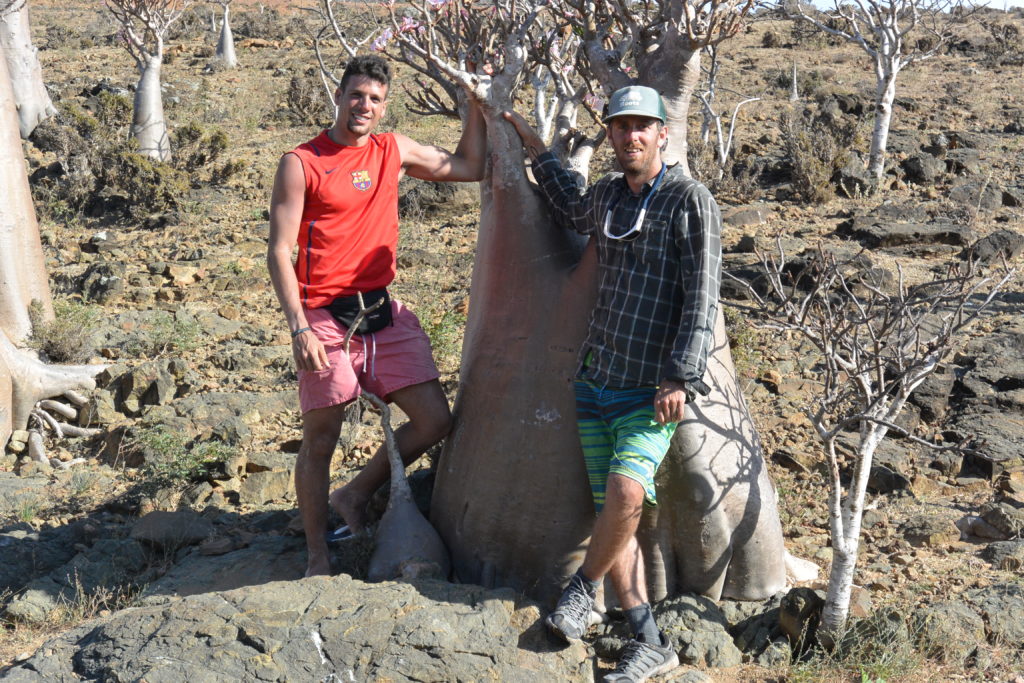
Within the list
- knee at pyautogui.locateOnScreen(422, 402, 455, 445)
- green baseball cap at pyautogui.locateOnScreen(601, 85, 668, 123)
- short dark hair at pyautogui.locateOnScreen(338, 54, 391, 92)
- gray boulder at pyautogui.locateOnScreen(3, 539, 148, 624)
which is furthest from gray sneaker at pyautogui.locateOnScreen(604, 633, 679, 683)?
gray boulder at pyautogui.locateOnScreen(3, 539, 148, 624)

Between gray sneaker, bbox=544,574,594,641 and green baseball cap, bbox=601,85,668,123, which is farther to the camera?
gray sneaker, bbox=544,574,594,641

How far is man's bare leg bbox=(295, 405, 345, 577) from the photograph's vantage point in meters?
3.31

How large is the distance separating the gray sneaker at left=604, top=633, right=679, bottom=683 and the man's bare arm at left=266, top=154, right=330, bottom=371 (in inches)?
47.5

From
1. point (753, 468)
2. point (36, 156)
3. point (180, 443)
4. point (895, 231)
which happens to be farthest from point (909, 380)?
point (36, 156)

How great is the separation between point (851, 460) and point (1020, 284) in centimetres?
376

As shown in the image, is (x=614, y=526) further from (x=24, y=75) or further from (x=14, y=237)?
(x=24, y=75)

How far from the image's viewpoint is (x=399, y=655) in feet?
9.21

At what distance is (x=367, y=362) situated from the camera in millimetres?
3355

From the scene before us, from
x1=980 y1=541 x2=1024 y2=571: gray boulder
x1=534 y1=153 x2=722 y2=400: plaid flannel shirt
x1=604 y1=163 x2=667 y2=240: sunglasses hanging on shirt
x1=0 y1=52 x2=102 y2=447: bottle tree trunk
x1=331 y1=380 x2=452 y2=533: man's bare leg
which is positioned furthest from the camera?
x1=0 y1=52 x2=102 y2=447: bottle tree trunk

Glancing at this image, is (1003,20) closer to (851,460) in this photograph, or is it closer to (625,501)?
(851,460)

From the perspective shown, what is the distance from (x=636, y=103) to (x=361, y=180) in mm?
914

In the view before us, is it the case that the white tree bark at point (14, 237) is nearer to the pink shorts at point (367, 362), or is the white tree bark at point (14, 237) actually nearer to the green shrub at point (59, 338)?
the green shrub at point (59, 338)

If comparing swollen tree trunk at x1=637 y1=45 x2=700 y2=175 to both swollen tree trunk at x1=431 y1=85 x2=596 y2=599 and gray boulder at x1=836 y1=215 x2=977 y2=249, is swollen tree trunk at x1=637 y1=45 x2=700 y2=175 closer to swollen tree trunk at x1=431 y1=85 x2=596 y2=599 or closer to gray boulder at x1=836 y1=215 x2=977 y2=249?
swollen tree trunk at x1=431 y1=85 x2=596 y2=599

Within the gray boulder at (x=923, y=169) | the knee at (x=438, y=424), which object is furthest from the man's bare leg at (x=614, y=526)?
the gray boulder at (x=923, y=169)
